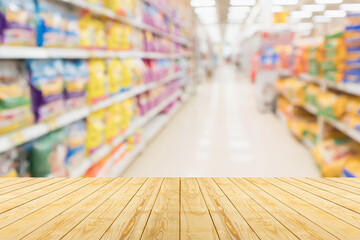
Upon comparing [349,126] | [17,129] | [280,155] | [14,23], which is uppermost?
[14,23]

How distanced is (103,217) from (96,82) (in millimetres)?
1530

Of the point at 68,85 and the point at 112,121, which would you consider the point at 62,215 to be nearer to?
the point at 68,85

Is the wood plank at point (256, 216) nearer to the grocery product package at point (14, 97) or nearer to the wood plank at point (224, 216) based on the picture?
the wood plank at point (224, 216)

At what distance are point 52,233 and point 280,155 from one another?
9.62 ft

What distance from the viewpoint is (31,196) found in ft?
3.90

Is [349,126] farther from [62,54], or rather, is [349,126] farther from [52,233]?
[52,233]

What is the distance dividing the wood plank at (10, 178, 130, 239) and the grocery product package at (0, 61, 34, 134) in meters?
0.49

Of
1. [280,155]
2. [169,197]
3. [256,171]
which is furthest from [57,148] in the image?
[280,155]

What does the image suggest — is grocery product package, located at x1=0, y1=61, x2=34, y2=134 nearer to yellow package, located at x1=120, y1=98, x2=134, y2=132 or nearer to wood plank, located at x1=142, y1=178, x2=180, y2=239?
wood plank, located at x1=142, y1=178, x2=180, y2=239

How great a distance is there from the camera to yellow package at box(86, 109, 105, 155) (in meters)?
2.31

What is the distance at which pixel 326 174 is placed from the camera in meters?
2.56

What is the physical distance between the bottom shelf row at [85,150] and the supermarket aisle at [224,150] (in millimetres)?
229

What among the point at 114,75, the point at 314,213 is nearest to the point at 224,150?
the point at 114,75

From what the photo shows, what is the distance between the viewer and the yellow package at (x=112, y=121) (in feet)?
8.71
